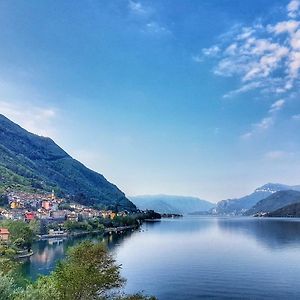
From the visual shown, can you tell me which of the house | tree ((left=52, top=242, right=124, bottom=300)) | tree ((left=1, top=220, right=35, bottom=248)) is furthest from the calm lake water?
tree ((left=52, top=242, right=124, bottom=300))

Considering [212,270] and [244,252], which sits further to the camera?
[244,252]

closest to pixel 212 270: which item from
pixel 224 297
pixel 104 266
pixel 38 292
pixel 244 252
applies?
pixel 224 297

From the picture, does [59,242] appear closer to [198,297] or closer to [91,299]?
[198,297]

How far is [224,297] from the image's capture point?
7212 cm

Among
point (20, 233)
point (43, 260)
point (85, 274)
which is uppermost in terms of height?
point (20, 233)

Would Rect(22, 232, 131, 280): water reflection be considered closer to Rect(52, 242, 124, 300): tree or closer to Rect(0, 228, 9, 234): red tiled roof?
Rect(0, 228, 9, 234): red tiled roof

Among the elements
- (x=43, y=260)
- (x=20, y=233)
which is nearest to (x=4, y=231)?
(x=20, y=233)

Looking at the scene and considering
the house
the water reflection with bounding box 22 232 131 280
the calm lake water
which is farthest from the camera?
the house

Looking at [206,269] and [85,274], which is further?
[206,269]

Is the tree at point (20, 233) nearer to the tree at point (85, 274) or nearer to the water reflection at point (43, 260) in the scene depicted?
the water reflection at point (43, 260)

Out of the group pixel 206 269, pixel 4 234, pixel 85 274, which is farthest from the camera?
pixel 4 234

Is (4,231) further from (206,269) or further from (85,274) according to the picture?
(85,274)

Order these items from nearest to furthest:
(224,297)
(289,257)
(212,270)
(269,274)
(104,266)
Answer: (104,266) < (224,297) < (269,274) < (212,270) < (289,257)

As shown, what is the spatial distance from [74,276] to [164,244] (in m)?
135
